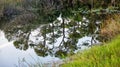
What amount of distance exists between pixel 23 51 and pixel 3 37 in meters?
6.08

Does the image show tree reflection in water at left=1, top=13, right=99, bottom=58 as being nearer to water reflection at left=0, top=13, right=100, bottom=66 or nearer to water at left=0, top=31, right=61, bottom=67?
water reflection at left=0, top=13, right=100, bottom=66

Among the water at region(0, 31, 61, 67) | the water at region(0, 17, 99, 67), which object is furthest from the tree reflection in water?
the water at region(0, 31, 61, 67)

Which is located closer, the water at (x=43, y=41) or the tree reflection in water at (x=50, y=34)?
the water at (x=43, y=41)

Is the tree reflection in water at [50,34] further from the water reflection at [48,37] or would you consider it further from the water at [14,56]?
the water at [14,56]

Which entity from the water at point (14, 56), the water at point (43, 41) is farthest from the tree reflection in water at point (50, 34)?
the water at point (14, 56)

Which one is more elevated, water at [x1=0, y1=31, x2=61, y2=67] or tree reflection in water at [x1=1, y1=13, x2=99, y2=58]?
water at [x1=0, y1=31, x2=61, y2=67]

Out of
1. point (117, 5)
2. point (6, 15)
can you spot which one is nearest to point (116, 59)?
point (117, 5)

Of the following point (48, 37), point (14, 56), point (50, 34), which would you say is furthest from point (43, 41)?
point (14, 56)

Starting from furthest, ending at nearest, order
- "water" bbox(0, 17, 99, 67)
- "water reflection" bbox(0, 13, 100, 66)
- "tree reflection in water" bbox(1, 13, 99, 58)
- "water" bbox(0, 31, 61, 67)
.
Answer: "tree reflection in water" bbox(1, 13, 99, 58) < "water reflection" bbox(0, 13, 100, 66) < "water" bbox(0, 17, 99, 67) < "water" bbox(0, 31, 61, 67)

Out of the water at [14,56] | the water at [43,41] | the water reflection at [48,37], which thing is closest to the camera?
the water at [14,56]

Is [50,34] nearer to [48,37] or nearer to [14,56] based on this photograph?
[48,37]

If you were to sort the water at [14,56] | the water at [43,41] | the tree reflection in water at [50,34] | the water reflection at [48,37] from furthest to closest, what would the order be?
the tree reflection in water at [50,34] → the water reflection at [48,37] → the water at [43,41] → the water at [14,56]

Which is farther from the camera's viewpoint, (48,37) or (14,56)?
(48,37)

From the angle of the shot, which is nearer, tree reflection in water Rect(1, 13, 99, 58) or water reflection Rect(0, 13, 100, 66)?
water reflection Rect(0, 13, 100, 66)
